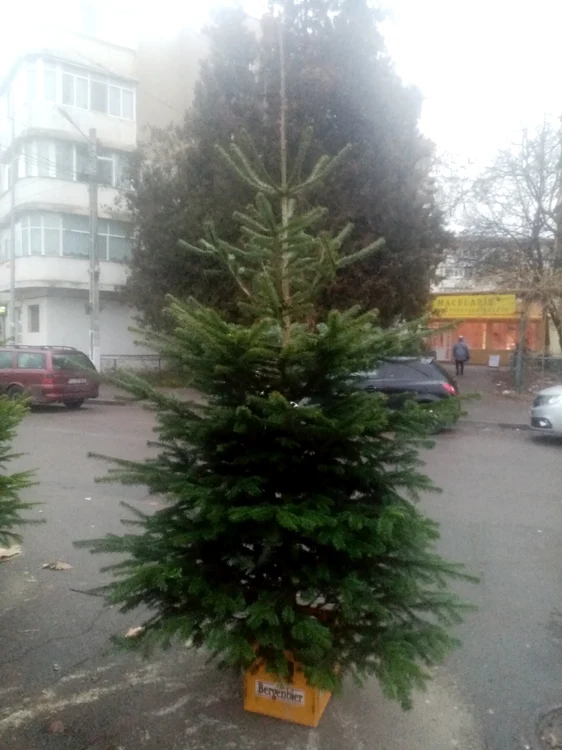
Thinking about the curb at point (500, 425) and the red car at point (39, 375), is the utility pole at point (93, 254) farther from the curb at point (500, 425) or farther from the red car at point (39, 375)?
the curb at point (500, 425)

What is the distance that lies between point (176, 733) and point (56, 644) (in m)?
1.35

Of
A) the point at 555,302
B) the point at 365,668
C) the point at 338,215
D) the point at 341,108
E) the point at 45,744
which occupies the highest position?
the point at 341,108

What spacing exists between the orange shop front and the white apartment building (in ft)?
46.4

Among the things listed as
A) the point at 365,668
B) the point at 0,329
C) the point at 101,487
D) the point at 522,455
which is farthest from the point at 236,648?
the point at 0,329

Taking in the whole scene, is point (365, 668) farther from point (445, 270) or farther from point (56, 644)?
point (445, 270)

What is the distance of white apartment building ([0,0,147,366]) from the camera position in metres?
27.9

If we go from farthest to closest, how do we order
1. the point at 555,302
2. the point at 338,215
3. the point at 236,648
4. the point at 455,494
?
the point at 555,302 → the point at 338,215 → the point at 455,494 → the point at 236,648

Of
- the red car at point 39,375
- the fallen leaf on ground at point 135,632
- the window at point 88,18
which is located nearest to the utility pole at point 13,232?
the window at point 88,18

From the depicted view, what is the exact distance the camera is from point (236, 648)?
3.14m

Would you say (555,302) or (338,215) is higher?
(338,215)

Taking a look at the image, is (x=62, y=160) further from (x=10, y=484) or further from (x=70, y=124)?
(x=10, y=484)

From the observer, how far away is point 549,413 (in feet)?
44.9

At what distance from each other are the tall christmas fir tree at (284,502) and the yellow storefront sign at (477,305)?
21.1 meters

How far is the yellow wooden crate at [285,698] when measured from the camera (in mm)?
3541
